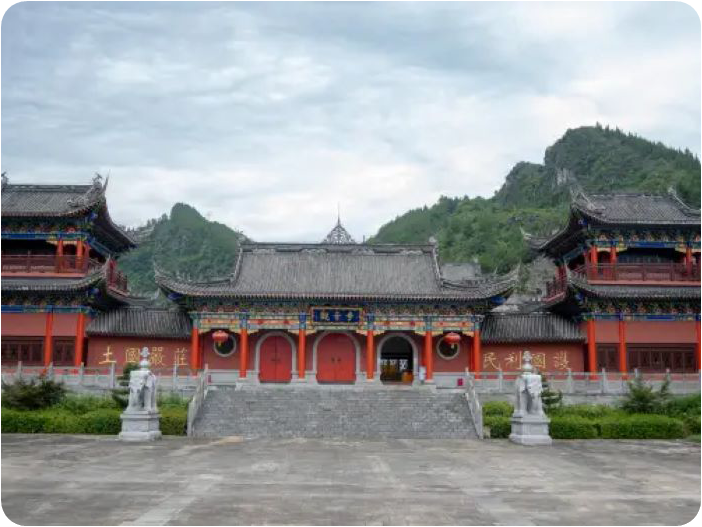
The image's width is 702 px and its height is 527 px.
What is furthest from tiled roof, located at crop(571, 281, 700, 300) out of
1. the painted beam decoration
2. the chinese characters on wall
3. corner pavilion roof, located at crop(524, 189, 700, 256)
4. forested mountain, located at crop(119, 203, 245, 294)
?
forested mountain, located at crop(119, 203, 245, 294)

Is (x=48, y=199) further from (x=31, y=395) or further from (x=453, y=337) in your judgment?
(x=453, y=337)

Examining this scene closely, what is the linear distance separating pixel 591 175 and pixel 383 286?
332ft

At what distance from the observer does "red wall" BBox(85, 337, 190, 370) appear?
3041cm

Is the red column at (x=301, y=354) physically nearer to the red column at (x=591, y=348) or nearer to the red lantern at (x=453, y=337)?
the red lantern at (x=453, y=337)

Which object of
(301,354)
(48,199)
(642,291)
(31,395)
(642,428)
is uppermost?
(48,199)

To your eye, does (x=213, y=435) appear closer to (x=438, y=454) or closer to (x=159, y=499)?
(x=438, y=454)

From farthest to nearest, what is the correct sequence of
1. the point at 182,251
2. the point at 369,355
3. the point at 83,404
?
the point at 182,251
the point at 369,355
the point at 83,404

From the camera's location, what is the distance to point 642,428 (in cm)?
2203

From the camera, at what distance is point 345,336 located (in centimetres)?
3212

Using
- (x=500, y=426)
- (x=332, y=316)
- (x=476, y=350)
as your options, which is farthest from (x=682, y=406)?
(x=332, y=316)

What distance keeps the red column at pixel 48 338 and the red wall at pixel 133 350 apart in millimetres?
1649

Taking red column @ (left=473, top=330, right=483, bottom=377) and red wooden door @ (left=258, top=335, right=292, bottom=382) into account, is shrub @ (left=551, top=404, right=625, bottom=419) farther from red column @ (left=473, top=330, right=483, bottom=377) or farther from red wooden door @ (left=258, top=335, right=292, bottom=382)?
red wooden door @ (left=258, top=335, right=292, bottom=382)

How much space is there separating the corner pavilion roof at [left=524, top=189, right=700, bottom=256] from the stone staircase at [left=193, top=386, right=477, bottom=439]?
10.6 meters

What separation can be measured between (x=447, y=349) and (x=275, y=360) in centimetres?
812
